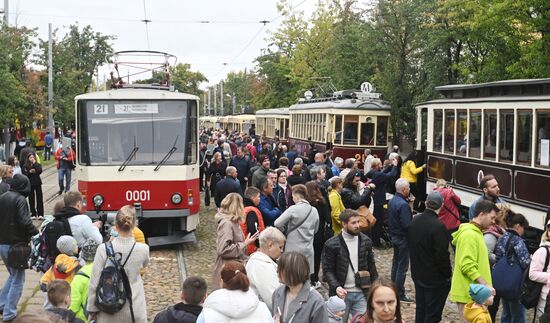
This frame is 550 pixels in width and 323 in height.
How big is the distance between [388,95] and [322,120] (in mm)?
3038

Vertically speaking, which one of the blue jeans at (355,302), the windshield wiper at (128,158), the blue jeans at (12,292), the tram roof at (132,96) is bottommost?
the blue jeans at (12,292)

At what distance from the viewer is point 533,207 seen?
13.1m

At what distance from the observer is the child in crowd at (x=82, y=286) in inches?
279

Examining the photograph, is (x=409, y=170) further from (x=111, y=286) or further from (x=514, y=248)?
(x=111, y=286)

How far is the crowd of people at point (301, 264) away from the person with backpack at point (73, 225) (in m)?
0.01

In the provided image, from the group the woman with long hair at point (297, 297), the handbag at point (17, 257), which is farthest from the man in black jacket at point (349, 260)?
the handbag at point (17, 257)

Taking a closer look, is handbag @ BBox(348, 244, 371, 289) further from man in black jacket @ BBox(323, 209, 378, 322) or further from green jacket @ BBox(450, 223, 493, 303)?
green jacket @ BBox(450, 223, 493, 303)

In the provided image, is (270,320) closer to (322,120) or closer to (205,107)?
(322,120)

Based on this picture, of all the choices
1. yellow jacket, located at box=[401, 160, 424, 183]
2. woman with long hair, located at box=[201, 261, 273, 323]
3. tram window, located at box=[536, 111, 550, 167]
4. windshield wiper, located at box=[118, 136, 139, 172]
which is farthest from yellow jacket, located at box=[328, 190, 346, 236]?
yellow jacket, located at box=[401, 160, 424, 183]

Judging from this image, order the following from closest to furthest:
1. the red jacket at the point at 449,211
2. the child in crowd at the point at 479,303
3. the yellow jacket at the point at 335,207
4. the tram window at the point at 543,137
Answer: the child in crowd at the point at 479,303 < the yellow jacket at the point at 335,207 < the red jacket at the point at 449,211 < the tram window at the point at 543,137

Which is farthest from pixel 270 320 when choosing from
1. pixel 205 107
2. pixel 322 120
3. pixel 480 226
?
pixel 205 107

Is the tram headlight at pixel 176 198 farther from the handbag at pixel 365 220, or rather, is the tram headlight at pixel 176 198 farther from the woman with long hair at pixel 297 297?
the woman with long hair at pixel 297 297

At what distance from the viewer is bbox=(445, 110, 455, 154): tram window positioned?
57.3 feet

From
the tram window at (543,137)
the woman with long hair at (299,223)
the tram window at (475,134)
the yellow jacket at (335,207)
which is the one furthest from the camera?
the tram window at (475,134)
